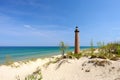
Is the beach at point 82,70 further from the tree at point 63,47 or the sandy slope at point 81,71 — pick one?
the tree at point 63,47

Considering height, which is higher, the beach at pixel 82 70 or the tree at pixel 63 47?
the tree at pixel 63 47

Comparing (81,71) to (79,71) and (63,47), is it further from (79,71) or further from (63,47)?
(63,47)

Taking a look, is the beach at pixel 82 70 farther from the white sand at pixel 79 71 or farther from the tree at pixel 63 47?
the tree at pixel 63 47

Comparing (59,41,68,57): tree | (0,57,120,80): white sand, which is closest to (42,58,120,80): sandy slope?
(0,57,120,80): white sand

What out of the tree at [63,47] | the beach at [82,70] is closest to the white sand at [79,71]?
the beach at [82,70]

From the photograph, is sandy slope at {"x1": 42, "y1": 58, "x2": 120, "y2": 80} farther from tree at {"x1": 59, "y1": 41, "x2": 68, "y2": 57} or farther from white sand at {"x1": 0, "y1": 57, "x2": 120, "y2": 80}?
tree at {"x1": 59, "y1": 41, "x2": 68, "y2": 57}

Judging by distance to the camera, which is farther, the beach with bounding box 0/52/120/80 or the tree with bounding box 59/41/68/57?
the tree with bounding box 59/41/68/57

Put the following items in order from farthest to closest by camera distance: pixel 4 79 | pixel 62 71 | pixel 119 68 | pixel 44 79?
pixel 4 79 < pixel 62 71 < pixel 44 79 < pixel 119 68

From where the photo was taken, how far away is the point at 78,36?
46.4ft

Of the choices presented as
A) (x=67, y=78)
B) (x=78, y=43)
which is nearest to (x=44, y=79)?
(x=67, y=78)

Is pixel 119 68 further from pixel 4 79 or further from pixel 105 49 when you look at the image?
pixel 4 79

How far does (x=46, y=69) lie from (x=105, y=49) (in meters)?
5.76

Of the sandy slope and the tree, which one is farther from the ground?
the tree

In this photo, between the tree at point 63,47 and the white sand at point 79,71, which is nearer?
the white sand at point 79,71
